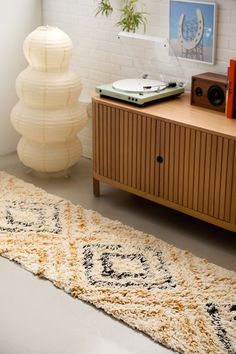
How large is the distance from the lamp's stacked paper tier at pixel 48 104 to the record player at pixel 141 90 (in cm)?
37

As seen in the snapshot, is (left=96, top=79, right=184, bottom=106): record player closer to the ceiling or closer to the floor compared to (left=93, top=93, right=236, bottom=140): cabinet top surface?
closer to the ceiling

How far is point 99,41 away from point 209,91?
1040mm

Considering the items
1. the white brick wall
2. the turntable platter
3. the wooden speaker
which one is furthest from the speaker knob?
the turntable platter

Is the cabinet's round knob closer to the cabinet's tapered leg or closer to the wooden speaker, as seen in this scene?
the wooden speaker

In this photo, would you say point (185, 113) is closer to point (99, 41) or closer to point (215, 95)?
point (215, 95)

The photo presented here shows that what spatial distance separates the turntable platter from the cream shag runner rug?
701 millimetres

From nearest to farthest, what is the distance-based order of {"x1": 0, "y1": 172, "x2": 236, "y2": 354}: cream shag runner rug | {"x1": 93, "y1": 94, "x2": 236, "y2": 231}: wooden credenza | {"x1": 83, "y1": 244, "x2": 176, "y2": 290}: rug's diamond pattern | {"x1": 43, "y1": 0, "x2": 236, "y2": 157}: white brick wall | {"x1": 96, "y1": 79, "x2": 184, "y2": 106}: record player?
{"x1": 0, "y1": 172, "x2": 236, "y2": 354}: cream shag runner rug, {"x1": 83, "y1": 244, "x2": 176, "y2": 290}: rug's diamond pattern, {"x1": 93, "y1": 94, "x2": 236, "y2": 231}: wooden credenza, {"x1": 96, "y1": 79, "x2": 184, "y2": 106}: record player, {"x1": 43, "y1": 0, "x2": 236, "y2": 157}: white brick wall

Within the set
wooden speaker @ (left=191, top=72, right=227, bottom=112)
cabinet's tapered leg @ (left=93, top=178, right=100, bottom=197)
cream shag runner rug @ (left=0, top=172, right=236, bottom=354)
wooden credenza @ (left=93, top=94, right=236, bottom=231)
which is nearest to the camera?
cream shag runner rug @ (left=0, top=172, right=236, bottom=354)

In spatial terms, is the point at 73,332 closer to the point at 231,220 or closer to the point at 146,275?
the point at 146,275

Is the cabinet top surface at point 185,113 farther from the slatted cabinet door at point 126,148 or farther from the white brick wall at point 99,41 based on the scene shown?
the white brick wall at point 99,41

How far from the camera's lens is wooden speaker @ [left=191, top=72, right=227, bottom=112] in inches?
129

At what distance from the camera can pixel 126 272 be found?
2881 mm

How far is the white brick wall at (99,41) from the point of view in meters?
3.59

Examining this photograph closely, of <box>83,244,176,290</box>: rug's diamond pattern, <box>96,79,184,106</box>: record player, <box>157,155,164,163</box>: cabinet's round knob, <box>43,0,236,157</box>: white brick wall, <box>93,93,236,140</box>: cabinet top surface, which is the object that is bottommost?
<box>83,244,176,290</box>: rug's diamond pattern
